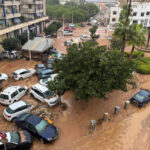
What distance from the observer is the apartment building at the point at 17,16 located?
29719mm

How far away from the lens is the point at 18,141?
10094 millimetres

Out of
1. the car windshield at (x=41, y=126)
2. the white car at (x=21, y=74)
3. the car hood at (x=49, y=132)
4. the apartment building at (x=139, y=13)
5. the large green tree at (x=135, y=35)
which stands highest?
the apartment building at (x=139, y=13)

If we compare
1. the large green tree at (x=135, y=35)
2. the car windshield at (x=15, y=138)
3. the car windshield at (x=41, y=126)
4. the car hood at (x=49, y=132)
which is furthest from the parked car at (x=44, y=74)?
the large green tree at (x=135, y=35)

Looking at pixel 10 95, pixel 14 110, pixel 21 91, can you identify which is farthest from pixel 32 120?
pixel 21 91

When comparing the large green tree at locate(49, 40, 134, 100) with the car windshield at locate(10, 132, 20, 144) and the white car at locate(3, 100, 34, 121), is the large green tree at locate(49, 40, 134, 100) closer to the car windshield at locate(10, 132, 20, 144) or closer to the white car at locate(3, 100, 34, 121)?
the white car at locate(3, 100, 34, 121)

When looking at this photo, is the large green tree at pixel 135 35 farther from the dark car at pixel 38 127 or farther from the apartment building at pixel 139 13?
the apartment building at pixel 139 13

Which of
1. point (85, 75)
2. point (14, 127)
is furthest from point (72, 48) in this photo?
point (14, 127)

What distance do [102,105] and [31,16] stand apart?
115ft

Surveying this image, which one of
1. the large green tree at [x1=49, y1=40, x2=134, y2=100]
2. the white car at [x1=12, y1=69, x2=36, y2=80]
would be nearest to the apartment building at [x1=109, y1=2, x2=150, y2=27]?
the white car at [x1=12, y1=69, x2=36, y2=80]

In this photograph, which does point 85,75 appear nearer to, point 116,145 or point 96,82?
point 96,82

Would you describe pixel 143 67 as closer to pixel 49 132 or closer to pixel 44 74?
pixel 44 74

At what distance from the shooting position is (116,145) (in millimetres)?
11195

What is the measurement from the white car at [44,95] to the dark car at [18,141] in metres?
4.17

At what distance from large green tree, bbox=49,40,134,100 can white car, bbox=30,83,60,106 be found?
6.97 ft
